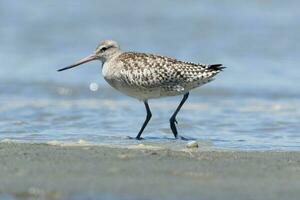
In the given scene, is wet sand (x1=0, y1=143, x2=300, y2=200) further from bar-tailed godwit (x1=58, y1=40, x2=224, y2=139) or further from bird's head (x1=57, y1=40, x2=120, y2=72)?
bird's head (x1=57, y1=40, x2=120, y2=72)

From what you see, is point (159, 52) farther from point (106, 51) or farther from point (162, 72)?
point (162, 72)

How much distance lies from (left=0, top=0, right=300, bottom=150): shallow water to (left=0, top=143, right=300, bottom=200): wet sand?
47.7 inches

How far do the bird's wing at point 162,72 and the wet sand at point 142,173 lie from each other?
5.51 ft

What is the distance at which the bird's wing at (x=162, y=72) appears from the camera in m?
10.2

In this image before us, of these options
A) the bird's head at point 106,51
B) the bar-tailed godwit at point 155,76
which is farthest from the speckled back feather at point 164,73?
the bird's head at point 106,51

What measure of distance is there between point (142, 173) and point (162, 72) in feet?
10.1

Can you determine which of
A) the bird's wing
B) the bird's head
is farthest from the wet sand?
the bird's head

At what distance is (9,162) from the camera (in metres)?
Answer: 7.61

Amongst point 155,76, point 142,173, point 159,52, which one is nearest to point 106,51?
point 155,76

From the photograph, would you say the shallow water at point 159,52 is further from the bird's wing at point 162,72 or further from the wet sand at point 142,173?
the wet sand at point 142,173

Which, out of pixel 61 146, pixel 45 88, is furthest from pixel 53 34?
pixel 61 146

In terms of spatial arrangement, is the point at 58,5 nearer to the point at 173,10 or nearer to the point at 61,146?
the point at 173,10

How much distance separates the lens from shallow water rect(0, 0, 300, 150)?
10688mm

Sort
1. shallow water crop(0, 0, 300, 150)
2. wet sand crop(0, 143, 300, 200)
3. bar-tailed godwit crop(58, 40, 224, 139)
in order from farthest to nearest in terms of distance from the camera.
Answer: shallow water crop(0, 0, 300, 150) < bar-tailed godwit crop(58, 40, 224, 139) < wet sand crop(0, 143, 300, 200)
